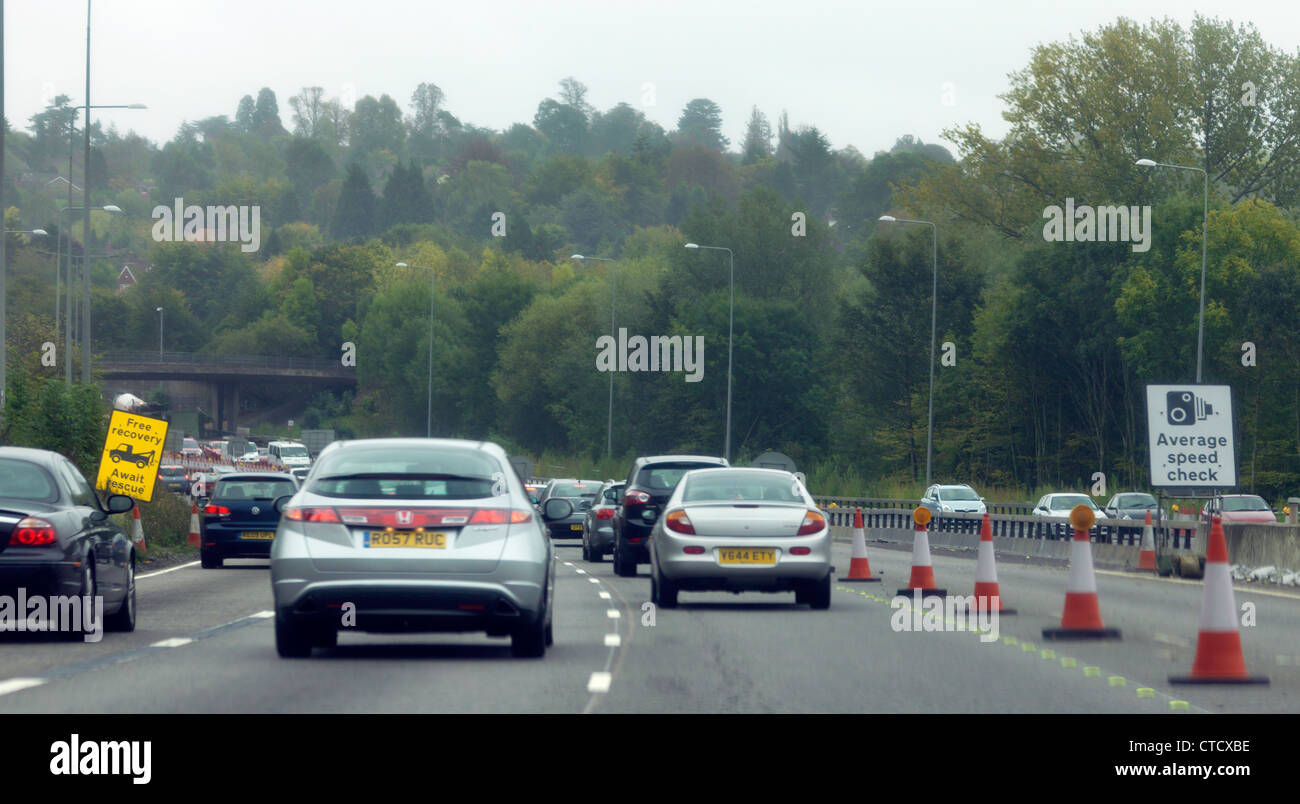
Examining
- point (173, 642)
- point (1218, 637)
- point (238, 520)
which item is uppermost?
point (1218, 637)

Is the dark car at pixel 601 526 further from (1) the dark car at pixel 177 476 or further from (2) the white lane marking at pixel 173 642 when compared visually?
(1) the dark car at pixel 177 476

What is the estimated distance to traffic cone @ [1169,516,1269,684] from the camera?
12.4 meters

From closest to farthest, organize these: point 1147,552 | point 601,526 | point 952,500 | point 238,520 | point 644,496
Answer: point 644,496 → point 1147,552 → point 238,520 → point 601,526 → point 952,500

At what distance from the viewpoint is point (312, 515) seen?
44.8 ft

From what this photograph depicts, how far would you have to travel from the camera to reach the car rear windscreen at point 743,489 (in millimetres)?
20156

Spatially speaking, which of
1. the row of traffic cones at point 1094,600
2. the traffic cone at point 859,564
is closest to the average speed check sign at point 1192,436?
the traffic cone at point 859,564

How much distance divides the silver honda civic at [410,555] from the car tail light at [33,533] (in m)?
2.22

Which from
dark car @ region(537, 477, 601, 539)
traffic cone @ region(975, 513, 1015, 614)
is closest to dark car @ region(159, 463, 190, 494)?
dark car @ region(537, 477, 601, 539)

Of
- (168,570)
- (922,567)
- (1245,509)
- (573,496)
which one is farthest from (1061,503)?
(922,567)

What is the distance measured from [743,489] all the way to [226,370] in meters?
129

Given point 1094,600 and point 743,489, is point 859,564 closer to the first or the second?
point 743,489
